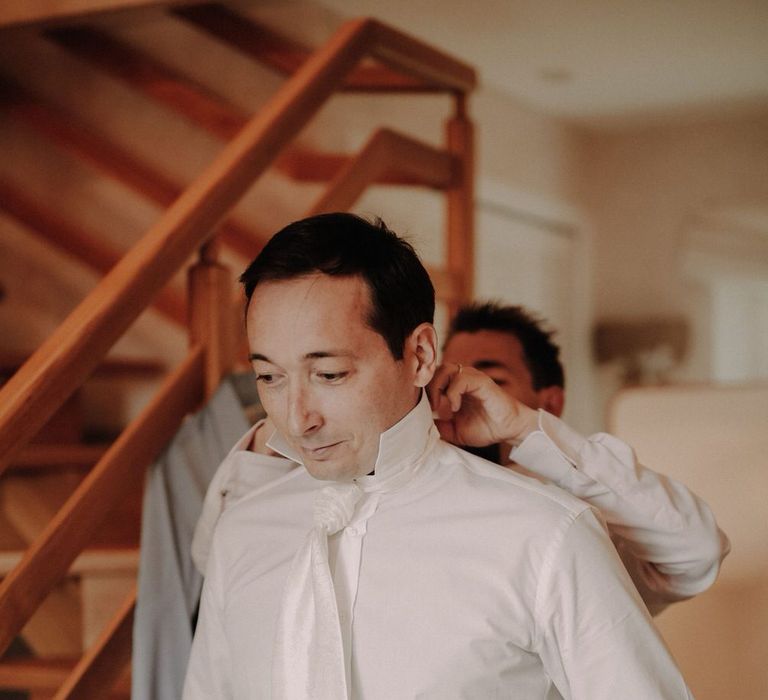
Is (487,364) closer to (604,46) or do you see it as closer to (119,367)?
(119,367)

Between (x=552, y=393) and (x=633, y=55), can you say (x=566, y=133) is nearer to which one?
(x=633, y=55)

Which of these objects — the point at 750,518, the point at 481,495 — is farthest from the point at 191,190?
the point at 750,518

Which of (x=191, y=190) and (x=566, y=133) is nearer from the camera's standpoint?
(x=191, y=190)

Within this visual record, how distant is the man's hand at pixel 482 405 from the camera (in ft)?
4.66

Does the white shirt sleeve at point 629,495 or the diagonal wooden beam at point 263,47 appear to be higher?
Result: the diagonal wooden beam at point 263,47

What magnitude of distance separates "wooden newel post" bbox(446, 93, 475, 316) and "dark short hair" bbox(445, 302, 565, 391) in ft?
2.48

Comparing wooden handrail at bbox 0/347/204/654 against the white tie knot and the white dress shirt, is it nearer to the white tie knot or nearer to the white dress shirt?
the white dress shirt

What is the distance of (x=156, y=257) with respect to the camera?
1.73 meters

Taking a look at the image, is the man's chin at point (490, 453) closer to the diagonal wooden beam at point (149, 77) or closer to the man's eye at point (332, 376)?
the man's eye at point (332, 376)

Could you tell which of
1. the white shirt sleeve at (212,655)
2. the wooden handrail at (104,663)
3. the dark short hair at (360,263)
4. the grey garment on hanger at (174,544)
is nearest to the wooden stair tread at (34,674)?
the wooden handrail at (104,663)

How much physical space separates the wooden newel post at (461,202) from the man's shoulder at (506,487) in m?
1.52

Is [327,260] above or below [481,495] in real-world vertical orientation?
above

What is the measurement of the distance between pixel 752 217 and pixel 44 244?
4.20 metres

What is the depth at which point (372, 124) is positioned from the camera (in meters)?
4.21
